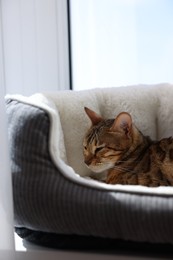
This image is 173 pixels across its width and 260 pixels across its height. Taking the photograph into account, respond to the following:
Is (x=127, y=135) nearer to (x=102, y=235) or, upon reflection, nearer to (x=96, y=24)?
(x=102, y=235)

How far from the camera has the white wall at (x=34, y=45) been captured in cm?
216

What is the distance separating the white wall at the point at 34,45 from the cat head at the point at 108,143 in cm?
71

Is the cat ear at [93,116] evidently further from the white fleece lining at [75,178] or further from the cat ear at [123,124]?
the white fleece lining at [75,178]

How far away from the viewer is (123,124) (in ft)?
5.11

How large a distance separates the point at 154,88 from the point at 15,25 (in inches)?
28.5

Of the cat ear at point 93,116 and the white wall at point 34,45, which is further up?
the white wall at point 34,45

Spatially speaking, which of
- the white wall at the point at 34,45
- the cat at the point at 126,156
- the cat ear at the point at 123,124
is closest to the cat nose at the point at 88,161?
the cat at the point at 126,156

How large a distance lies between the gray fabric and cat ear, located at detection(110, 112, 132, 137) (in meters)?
0.39

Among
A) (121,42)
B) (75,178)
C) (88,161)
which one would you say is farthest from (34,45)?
(75,178)

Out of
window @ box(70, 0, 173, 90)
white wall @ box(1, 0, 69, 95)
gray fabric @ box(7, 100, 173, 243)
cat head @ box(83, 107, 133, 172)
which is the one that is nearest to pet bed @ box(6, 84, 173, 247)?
gray fabric @ box(7, 100, 173, 243)

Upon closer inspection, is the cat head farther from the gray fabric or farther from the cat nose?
the gray fabric

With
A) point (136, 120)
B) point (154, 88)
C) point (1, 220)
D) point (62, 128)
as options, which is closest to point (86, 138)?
point (62, 128)

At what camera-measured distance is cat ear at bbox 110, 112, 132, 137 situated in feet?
5.01

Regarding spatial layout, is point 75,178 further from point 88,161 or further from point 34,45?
point 34,45
